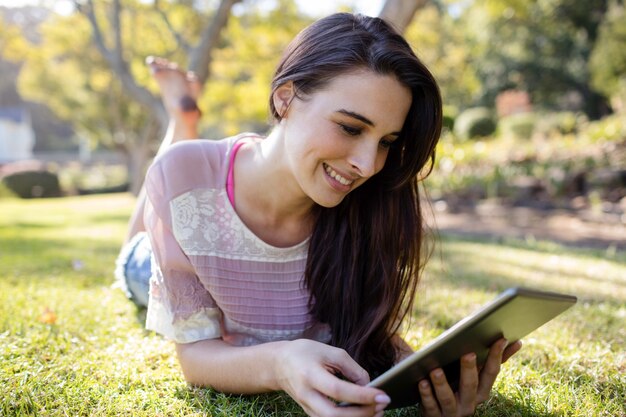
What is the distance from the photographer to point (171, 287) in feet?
5.70

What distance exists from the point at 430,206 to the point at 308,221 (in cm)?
45

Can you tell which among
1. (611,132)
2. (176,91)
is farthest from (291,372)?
(611,132)

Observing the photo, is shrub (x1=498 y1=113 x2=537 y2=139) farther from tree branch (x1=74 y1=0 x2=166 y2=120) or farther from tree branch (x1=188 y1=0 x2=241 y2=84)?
tree branch (x1=74 y1=0 x2=166 y2=120)

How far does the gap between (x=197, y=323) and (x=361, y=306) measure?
542 millimetres

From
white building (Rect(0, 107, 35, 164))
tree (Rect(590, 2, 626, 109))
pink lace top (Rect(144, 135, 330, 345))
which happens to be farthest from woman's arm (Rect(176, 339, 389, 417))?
white building (Rect(0, 107, 35, 164))

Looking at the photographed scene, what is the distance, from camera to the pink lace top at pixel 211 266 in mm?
1745

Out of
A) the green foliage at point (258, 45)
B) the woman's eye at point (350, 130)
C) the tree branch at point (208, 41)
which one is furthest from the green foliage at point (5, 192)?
the woman's eye at point (350, 130)

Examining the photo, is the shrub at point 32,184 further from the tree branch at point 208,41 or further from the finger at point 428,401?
the finger at point 428,401

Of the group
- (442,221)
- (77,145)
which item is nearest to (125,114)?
(442,221)

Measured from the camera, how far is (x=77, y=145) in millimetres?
46594

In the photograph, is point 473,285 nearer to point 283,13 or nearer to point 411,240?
point 411,240

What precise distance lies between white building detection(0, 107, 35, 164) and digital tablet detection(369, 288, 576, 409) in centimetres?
4693

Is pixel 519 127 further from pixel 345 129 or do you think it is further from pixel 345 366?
pixel 345 366

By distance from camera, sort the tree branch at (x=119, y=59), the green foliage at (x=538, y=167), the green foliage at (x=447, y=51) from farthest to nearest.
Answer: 1. the green foliage at (x=447, y=51)
2. the green foliage at (x=538, y=167)
3. the tree branch at (x=119, y=59)
